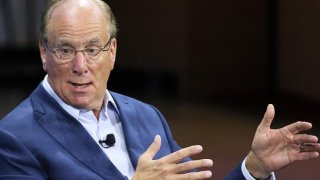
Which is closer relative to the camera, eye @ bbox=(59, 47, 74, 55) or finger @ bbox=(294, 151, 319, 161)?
eye @ bbox=(59, 47, 74, 55)

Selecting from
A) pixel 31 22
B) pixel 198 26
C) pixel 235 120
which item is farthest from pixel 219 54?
pixel 31 22

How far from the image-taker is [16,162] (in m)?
1.92

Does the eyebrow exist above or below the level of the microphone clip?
above

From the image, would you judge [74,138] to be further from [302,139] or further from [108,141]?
[302,139]

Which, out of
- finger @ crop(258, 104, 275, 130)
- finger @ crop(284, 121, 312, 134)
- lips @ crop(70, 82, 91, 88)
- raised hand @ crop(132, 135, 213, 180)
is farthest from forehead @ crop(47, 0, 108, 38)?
finger @ crop(284, 121, 312, 134)

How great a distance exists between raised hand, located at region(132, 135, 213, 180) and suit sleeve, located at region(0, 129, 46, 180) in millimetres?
301

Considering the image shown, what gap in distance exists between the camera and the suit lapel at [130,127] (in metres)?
2.15

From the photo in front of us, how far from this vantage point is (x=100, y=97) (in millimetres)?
2143

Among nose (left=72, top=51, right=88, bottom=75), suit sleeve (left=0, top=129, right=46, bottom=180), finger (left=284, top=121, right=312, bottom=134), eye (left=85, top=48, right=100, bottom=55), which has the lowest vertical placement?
finger (left=284, top=121, right=312, bottom=134)

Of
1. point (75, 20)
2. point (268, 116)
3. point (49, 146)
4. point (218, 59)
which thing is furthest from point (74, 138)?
point (218, 59)

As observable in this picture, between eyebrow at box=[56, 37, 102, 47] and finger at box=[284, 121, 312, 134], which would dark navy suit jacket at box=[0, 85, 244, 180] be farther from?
finger at box=[284, 121, 312, 134]

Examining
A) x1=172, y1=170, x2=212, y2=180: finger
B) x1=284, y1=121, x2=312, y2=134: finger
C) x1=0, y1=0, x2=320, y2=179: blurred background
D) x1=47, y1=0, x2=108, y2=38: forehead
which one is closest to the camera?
x1=172, y1=170, x2=212, y2=180: finger

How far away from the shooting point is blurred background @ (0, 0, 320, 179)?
852 centimetres

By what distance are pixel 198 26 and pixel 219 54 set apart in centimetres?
56
